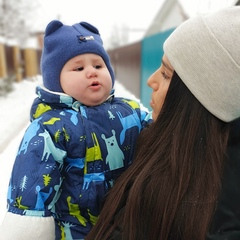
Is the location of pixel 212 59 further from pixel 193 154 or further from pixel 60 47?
Answer: pixel 60 47

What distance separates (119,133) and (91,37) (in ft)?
1.53

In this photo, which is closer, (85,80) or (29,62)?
(85,80)

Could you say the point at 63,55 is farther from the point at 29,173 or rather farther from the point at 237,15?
the point at 237,15

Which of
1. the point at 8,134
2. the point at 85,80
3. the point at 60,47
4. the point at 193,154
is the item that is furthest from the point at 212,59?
the point at 8,134

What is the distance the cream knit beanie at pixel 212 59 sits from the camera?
0.93 m

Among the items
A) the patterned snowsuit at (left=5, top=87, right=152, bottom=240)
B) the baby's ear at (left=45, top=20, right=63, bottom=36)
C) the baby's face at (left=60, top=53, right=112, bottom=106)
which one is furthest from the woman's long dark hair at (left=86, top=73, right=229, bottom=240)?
the baby's ear at (left=45, top=20, right=63, bottom=36)

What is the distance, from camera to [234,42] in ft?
3.03

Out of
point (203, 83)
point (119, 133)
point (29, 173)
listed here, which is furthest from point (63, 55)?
point (203, 83)

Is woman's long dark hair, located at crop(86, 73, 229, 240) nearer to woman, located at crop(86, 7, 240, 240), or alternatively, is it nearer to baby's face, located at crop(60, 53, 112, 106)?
woman, located at crop(86, 7, 240, 240)

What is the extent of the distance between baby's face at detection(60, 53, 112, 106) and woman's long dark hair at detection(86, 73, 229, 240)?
1.19 ft

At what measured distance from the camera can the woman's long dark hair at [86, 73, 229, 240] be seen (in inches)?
38.0

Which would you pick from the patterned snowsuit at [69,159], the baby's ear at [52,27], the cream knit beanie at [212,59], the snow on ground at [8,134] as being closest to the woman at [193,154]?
the cream knit beanie at [212,59]

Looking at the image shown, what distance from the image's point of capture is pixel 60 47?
1341 millimetres

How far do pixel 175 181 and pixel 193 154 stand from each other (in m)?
0.11
